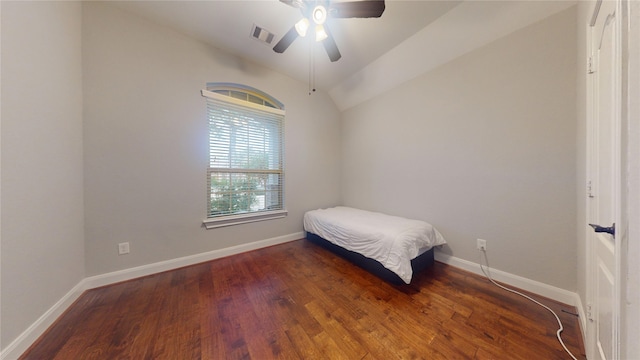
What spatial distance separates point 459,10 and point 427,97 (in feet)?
2.76

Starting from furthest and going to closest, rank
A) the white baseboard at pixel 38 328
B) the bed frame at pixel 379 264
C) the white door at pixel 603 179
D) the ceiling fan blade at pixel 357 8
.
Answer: the bed frame at pixel 379 264
the ceiling fan blade at pixel 357 8
the white baseboard at pixel 38 328
the white door at pixel 603 179

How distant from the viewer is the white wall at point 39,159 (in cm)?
110

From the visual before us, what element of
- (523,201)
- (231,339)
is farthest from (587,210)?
(231,339)

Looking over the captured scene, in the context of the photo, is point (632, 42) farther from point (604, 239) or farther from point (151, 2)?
point (151, 2)

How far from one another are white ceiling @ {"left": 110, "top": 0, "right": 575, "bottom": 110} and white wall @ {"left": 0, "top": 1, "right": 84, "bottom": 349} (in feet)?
2.86

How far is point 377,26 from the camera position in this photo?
2.07 m

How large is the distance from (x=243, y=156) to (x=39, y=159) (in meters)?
1.64

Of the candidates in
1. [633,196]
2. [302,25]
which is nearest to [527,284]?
[633,196]

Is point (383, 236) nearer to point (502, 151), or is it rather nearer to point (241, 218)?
point (502, 151)

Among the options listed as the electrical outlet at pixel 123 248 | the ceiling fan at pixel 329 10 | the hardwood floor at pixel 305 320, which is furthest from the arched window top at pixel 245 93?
the hardwood floor at pixel 305 320

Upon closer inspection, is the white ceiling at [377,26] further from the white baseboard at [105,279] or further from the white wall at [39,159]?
the white baseboard at [105,279]

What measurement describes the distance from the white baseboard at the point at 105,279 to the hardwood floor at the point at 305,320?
0.06 m

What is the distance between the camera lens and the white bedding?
180 centimetres

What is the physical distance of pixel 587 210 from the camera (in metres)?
1.12
